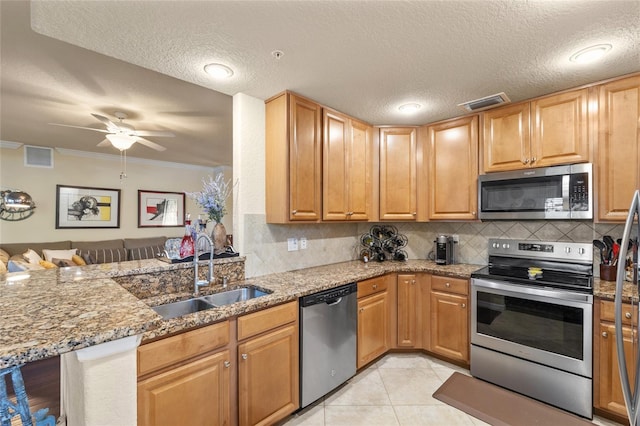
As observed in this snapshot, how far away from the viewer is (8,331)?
698mm

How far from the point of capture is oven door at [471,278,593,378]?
1936 millimetres

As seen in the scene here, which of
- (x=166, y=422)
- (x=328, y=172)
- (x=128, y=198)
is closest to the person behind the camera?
(x=166, y=422)

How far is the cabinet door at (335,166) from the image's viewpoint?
8.30ft

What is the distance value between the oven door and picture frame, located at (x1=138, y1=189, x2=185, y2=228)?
5.81 meters

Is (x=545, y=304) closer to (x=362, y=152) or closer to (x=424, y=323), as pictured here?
(x=424, y=323)

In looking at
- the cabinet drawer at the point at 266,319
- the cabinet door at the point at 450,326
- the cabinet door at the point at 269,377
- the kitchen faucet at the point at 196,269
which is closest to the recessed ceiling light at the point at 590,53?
the cabinet door at the point at 450,326

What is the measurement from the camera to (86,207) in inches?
202

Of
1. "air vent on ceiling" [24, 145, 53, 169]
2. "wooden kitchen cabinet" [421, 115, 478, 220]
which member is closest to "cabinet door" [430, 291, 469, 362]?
"wooden kitchen cabinet" [421, 115, 478, 220]

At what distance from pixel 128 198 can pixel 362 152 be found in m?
4.92

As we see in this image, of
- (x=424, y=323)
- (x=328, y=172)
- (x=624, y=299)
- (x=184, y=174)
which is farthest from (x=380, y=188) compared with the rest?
(x=184, y=174)

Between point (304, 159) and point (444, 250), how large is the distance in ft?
5.63

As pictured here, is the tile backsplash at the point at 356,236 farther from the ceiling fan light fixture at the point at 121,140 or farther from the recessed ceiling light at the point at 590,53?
the ceiling fan light fixture at the point at 121,140

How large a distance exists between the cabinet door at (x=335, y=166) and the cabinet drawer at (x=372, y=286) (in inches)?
24.2

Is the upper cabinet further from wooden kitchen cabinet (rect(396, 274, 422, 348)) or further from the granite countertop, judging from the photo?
the granite countertop
